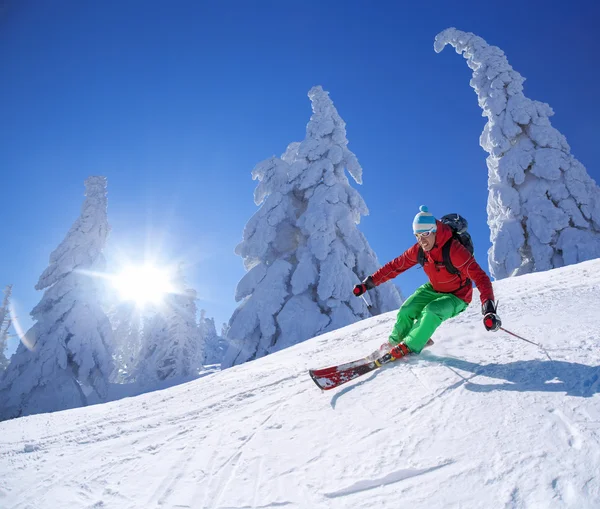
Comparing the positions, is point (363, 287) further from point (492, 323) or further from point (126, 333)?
point (126, 333)

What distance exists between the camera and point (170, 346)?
24.8 m

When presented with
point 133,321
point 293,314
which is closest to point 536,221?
point 293,314

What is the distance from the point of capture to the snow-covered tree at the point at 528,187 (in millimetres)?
15352

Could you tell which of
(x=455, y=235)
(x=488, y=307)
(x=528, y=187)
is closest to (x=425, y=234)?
(x=455, y=235)

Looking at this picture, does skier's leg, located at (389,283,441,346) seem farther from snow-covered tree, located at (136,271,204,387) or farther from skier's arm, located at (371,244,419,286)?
snow-covered tree, located at (136,271,204,387)

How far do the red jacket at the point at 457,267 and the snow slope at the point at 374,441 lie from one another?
56cm

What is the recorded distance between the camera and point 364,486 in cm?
180

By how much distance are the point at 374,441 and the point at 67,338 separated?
24.7 meters

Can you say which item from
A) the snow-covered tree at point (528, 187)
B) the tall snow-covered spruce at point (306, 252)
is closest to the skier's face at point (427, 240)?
the tall snow-covered spruce at point (306, 252)

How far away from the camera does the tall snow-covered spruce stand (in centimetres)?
1662

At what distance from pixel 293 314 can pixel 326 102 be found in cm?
1438

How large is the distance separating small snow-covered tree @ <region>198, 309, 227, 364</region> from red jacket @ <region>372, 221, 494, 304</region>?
4660 centimetres

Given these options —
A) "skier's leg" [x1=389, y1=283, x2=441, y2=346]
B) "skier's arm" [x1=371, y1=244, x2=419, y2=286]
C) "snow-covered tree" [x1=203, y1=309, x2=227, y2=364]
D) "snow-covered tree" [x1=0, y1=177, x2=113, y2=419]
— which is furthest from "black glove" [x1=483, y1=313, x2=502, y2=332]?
"snow-covered tree" [x1=203, y1=309, x2=227, y2=364]

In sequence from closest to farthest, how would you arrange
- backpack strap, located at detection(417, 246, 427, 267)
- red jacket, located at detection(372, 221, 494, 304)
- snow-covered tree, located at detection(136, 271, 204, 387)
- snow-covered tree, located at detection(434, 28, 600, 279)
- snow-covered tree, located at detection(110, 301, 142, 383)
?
red jacket, located at detection(372, 221, 494, 304), backpack strap, located at detection(417, 246, 427, 267), snow-covered tree, located at detection(434, 28, 600, 279), snow-covered tree, located at detection(136, 271, 204, 387), snow-covered tree, located at detection(110, 301, 142, 383)
